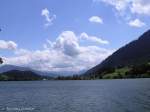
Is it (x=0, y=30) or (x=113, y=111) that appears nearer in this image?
(x=0, y=30)

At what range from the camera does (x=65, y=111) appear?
265ft

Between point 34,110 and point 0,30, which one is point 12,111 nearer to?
point 34,110

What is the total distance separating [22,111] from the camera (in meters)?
79.2

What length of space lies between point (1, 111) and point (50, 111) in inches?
486

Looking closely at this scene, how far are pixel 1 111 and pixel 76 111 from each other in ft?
62.1

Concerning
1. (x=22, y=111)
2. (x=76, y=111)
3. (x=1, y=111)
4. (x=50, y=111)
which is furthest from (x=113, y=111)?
(x=1, y=111)

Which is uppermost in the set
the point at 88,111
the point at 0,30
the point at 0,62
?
the point at 0,30

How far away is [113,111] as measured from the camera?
3054 inches

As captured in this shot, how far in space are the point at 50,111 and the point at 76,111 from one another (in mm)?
6716

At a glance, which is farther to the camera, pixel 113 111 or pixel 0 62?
pixel 113 111

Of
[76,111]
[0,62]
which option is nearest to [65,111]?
[76,111]

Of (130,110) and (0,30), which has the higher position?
(0,30)

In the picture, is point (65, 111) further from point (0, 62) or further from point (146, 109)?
point (0, 62)

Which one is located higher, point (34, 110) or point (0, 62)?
point (0, 62)
